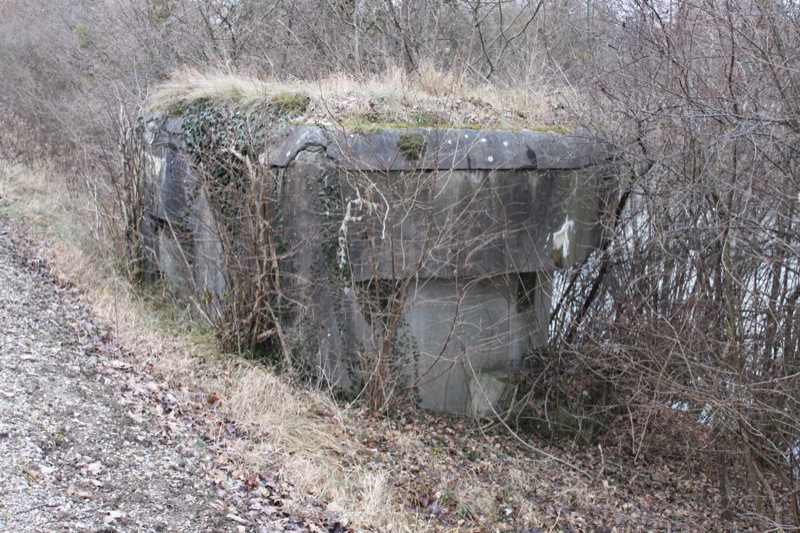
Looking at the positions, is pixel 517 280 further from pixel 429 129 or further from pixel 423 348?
pixel 429 129

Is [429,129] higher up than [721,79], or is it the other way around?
[721,79]

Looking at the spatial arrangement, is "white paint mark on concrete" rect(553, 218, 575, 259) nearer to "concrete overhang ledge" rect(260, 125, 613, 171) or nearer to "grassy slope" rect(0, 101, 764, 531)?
"concrete overhang ledge" rect(260, 125, 613, 171)

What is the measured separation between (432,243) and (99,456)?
9.67ft

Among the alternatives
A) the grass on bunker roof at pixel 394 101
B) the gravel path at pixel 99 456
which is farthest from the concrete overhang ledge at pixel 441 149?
the gravel path at pixel 99 456

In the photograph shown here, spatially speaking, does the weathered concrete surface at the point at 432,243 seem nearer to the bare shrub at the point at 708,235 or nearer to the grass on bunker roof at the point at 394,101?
the grass on bunker roof at the point at 394,101

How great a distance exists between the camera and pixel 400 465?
17.1ft

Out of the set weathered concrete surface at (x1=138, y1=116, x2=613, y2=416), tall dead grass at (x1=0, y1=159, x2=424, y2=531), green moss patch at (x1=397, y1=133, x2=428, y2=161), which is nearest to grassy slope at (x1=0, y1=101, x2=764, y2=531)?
tall dead grass at (x1=0, y1=159, x2=424, y2=531)

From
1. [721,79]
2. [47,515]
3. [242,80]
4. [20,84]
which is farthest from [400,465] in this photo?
[20,84]

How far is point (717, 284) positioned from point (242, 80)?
15.0 ft

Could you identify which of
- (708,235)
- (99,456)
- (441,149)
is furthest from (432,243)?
(99,456)

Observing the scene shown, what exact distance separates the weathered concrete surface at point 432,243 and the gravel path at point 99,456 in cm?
158

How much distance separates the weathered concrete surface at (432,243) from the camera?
18.9 ft

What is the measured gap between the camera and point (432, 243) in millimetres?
5973

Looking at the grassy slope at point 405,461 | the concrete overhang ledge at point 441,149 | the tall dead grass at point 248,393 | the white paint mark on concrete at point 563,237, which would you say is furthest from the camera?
the white paint mark on concrete at point 563,237
